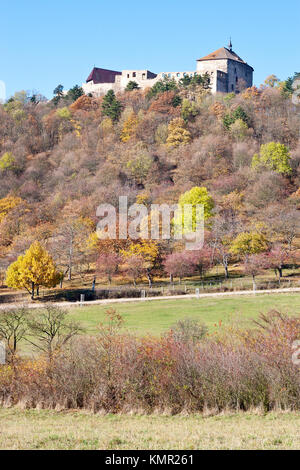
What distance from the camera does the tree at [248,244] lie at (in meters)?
42.6

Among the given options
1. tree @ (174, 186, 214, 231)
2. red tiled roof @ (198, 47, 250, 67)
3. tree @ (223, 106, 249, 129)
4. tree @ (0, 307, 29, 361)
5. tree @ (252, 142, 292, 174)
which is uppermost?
red tiled roof @ (198, 47, 250, 67)

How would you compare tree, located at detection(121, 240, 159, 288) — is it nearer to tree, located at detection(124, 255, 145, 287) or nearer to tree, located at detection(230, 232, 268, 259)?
tree, located at detection(124, 255, 145, 287)

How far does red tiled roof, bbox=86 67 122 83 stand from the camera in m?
107

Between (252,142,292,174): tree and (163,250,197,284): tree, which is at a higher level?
(252,142,292,174): tree

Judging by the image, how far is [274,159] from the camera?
64.0 m

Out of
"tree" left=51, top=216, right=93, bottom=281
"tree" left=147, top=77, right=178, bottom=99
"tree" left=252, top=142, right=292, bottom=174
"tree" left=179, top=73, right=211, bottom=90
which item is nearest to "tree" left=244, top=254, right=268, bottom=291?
"tree" left=51, top=216, right=93, bottom=281

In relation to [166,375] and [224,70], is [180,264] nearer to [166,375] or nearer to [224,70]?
[166,375]

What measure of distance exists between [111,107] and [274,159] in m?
35.1

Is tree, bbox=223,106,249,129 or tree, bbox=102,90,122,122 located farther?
tree, bbox=102,90,122,122

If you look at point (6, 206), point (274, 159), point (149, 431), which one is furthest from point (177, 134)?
point (149, 431)

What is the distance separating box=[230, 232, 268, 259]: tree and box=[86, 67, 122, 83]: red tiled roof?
239 ft

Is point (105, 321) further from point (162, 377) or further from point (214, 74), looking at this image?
point (214, 74)

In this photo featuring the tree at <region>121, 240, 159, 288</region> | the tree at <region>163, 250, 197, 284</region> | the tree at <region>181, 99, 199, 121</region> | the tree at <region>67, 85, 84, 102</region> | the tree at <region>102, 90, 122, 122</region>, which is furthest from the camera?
the tree at <region>67, 85, 84, 102</region>

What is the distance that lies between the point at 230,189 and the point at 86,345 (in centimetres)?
4497
